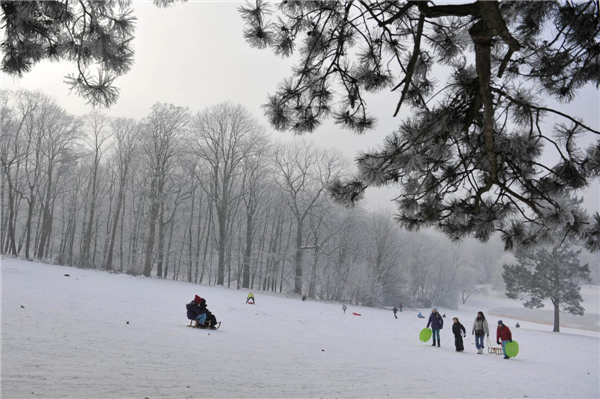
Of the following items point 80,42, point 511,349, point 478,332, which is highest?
point 80,42

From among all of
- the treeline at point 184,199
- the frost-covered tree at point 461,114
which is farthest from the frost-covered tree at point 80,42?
the treeline at point 184,199

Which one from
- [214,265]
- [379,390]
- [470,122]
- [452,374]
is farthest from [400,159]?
[214,265]

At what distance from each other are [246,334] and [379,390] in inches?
188

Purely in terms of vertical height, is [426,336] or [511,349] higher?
[511,349]

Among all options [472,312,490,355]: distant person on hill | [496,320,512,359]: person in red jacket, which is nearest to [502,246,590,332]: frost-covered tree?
[472,312,490,355]: distant person on hill

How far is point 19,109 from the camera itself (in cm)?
2627

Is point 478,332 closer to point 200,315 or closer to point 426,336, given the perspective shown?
point 426,336

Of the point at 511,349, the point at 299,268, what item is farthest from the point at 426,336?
the point at 299,268

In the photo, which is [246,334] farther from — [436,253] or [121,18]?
[436,253]

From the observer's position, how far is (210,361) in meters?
6.11

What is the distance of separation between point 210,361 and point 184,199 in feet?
80.1

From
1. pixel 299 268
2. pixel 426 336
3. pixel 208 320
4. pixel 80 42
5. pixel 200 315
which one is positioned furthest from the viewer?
pixel 299 268

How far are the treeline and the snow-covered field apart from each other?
16.0m

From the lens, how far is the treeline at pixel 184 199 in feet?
88.4
